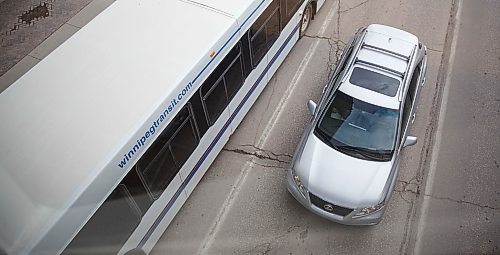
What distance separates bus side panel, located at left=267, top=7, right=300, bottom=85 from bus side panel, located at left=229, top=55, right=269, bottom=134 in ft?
0.93

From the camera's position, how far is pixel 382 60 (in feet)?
25.3

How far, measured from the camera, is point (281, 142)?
8.70m

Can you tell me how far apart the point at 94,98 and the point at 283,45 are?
4.60m

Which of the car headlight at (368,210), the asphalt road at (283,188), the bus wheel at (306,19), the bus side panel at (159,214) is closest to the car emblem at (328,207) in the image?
the car headlight at (368,210)

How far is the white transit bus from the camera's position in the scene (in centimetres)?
509

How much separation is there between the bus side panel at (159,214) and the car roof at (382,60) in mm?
3268

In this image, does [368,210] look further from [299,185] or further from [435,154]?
[435,154]

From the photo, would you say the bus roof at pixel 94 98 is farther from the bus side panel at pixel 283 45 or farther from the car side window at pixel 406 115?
the car side window at pixel 406 115

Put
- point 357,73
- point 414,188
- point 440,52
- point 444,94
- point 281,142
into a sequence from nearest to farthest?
point 357,73 < point 414,188 < point 281,142 < point 444,94 < point 440,52

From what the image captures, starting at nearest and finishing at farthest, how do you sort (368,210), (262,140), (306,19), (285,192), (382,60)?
(368,210)
(382,60)
(285,192)
(262,140)
(306,19)

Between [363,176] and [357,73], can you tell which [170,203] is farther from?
[357,73]

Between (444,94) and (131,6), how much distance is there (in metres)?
6.61

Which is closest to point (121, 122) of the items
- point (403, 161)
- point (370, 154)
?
point (370, 154)

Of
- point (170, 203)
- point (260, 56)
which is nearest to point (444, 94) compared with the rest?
point (260, 56)
